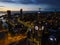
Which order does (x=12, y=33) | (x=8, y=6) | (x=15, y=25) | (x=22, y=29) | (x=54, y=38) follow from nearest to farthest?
(x=54, y=38) < (x=12, y=33) < (x=22, y=29) < (x=15, y=25) < (x=8, y=6)

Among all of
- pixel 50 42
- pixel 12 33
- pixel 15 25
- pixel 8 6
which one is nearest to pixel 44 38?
pixel 50 42

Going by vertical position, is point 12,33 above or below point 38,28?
below

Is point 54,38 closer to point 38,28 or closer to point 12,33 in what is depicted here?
point 38,28

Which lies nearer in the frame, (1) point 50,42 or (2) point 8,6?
(1) point 50,42

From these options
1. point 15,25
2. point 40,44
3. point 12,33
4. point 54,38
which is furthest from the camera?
point 15,25

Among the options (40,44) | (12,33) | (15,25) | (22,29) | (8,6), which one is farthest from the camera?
(8,6)

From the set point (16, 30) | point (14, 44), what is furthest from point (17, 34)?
point (14, 44)

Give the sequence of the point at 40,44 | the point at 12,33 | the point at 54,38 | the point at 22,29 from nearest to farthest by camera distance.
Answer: the point at 40,44 → the point at 54,38 → the point at 12,33 → the point at 22,29

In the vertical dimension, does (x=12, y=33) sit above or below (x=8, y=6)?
below

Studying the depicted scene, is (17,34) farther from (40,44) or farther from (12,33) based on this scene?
(40,44)
